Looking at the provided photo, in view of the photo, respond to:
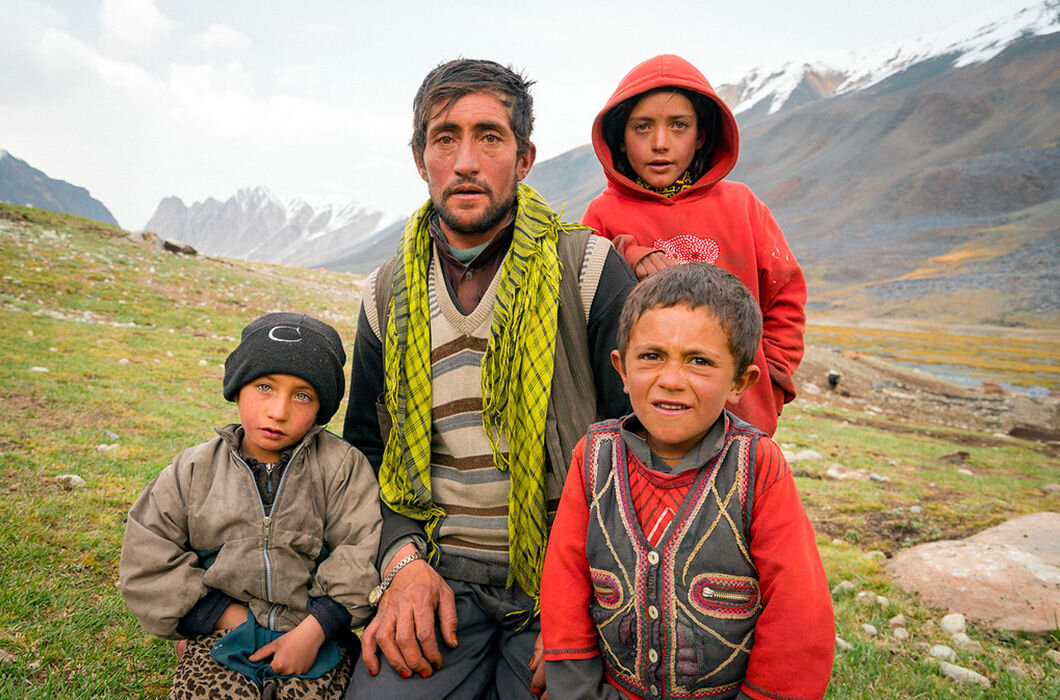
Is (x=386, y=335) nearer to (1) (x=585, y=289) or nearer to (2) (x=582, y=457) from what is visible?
(1) (x=585, y=289)

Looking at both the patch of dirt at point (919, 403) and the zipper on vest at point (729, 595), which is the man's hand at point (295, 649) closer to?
the zipper on vest at point (729, 595)

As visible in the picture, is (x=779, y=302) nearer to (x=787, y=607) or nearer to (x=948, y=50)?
(x=787, y=607)

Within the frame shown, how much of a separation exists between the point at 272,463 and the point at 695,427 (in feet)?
5.51

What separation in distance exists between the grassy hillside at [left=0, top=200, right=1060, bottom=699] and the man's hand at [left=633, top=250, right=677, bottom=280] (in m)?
2.37

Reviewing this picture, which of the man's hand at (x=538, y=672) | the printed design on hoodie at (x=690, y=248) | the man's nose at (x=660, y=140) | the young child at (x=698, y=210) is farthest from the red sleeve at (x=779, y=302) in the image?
the man's hand at (x=538, y=672)

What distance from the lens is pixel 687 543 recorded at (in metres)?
1.72

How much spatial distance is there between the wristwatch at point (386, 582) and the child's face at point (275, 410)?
656 millimetres

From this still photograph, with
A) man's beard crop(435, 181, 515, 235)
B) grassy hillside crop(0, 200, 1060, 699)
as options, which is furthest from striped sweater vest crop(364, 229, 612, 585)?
grassy hillside crop(0, 200, 1060, 699)

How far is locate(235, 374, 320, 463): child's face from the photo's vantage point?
2.27 m

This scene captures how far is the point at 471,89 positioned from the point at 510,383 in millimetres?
1207

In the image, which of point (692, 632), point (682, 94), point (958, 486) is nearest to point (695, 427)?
point (692, 632)

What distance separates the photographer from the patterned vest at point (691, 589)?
1.69 metres

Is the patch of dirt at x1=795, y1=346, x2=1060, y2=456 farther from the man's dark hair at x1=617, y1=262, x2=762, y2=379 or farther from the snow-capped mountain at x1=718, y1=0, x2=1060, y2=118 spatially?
the snow-capped mountain at x1=718, y1=0, x2=1060, y2=118

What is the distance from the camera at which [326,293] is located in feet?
74.5
